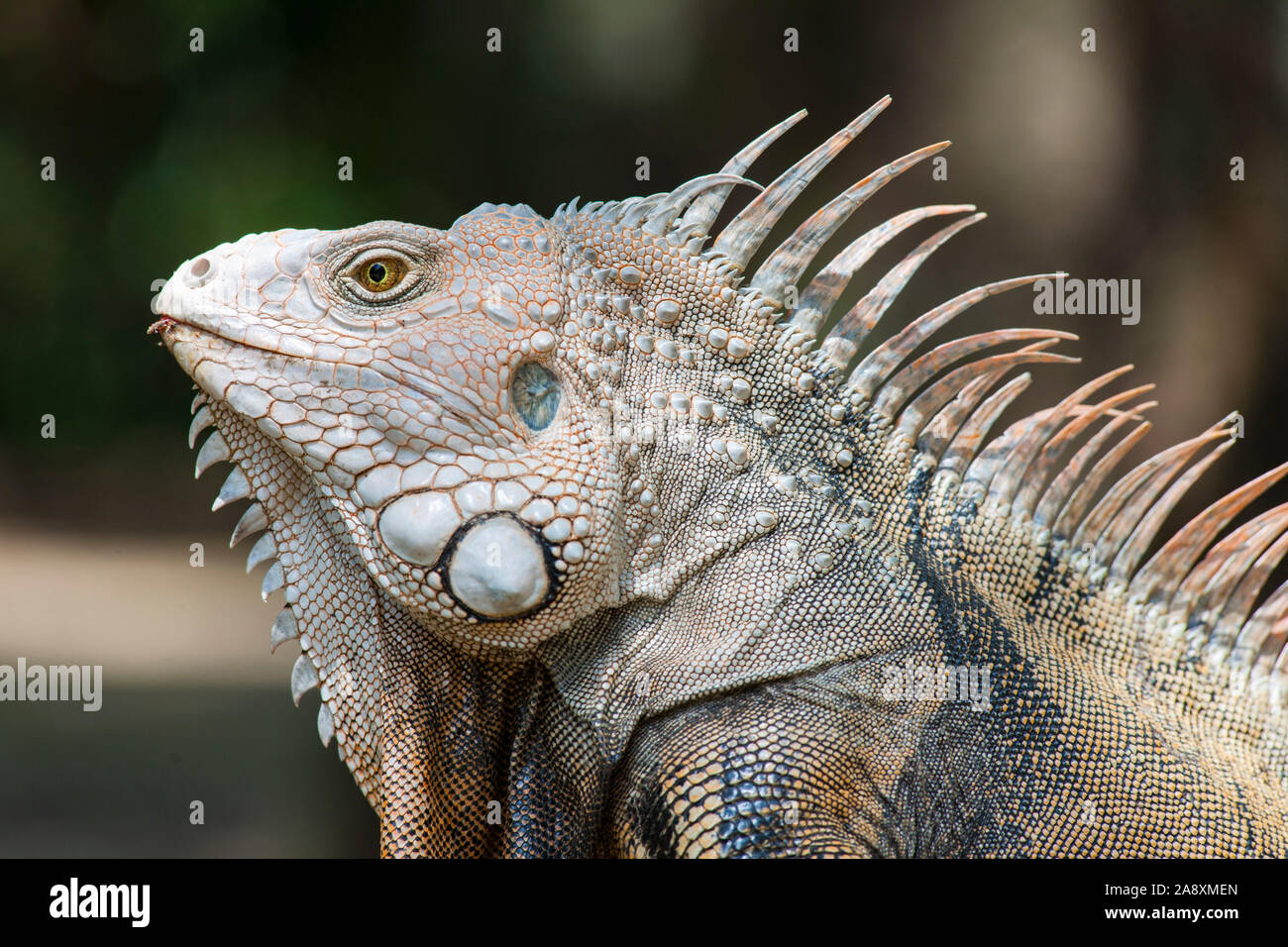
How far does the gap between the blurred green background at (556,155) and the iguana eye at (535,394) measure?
3.00m

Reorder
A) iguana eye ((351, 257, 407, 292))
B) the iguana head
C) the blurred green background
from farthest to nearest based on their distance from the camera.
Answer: the blurred green background < iguana eye ((351, 257, 407, 292)) < the iguana head

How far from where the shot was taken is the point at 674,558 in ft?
6.68

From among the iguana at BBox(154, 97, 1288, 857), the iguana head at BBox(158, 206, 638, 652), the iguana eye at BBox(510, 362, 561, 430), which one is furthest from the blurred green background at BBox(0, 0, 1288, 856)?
the iguana eye at BBox(510, 362, 561, 430)

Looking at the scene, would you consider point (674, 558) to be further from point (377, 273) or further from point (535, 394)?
point (377, 273)

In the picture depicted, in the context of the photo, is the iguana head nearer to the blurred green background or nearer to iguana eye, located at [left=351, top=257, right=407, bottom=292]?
iguana eye, located at [left=351, top=257, right=407, bottom=292]

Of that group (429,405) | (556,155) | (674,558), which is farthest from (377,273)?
(556,155)

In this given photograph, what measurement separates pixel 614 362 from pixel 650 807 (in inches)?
33.2

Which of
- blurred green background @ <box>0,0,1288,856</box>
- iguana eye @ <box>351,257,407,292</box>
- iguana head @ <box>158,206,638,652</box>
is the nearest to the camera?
iguana head @ <box>158,206,638,652</box>

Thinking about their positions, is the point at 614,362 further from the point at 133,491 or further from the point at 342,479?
the point at 133,491

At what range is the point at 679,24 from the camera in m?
5.68

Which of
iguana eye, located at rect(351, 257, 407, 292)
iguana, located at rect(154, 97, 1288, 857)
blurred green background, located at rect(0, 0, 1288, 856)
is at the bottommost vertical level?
iguana, located at rect(154, 97, 1288, 857)

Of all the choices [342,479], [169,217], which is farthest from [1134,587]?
[169,217]

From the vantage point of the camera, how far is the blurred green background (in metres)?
5.21

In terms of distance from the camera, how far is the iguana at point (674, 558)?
1872 millimetres
